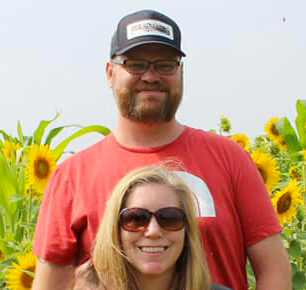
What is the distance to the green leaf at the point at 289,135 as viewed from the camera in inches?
222

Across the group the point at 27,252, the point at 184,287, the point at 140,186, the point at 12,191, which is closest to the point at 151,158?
the point at 140,186

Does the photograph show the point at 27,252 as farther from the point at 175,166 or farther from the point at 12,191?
the point at 175,166

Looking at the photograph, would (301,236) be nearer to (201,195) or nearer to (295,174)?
(201,195)

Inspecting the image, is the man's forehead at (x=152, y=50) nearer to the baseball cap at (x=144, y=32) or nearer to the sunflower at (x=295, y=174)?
the baseball cap at (x=144, y=32)

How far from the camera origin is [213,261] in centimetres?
306

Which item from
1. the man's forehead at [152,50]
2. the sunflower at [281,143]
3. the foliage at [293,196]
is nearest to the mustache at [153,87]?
the man's forehead at [152,50]

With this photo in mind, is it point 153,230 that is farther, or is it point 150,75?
point 150,75

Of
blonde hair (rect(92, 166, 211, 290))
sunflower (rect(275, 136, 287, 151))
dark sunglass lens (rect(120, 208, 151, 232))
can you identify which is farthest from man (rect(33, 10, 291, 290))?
sunflower (rect(275, 136, 287, 151))

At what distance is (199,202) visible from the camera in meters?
3.01

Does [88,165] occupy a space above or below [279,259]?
above

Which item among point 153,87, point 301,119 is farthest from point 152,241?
point 301,119

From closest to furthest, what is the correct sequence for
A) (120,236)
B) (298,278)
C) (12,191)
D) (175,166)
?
(120,236), (175,166), (298,278), (12,191)

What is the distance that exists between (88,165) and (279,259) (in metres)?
0.78

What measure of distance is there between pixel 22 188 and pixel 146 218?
184 centimetres
